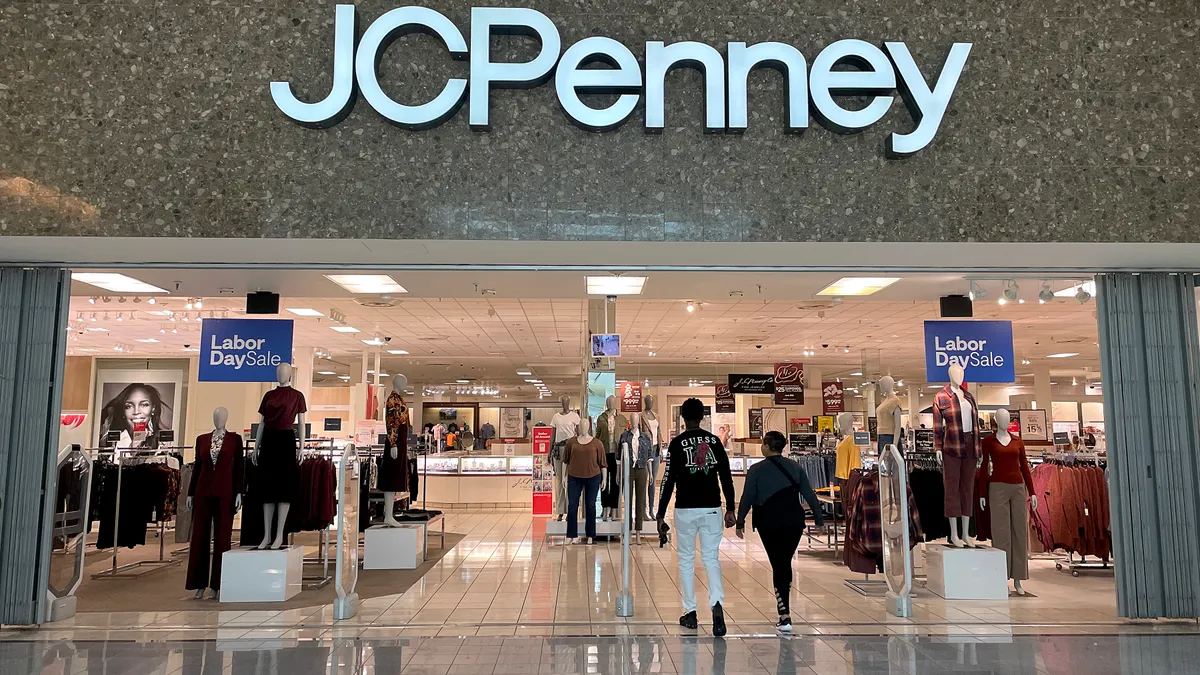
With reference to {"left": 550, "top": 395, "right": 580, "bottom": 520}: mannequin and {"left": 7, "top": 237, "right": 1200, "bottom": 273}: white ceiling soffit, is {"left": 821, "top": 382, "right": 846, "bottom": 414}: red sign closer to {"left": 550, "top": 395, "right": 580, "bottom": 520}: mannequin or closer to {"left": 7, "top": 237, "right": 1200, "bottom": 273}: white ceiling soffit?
{"left": 550, "top": 395, "right": 580, "bottom": 520}: mannequin

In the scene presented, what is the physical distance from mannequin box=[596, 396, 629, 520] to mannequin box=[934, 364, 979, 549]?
4.39m

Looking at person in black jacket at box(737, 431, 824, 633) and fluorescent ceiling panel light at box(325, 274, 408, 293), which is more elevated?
fluorescent ceiling panel light at box(325, 274, 408, 293)

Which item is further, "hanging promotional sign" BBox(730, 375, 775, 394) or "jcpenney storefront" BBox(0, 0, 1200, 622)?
"hanging promotional sign" BBox(730, 375, 775, 394)

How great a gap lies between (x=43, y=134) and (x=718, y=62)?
4.48 meters

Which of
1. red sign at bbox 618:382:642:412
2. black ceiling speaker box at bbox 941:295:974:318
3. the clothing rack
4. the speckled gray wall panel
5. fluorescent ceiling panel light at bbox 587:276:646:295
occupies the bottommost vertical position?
the clothing rack

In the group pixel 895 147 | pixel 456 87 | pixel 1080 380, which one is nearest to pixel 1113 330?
pixel 895 147

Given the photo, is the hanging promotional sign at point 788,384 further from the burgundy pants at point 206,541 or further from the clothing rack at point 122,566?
the burgundy pants at point 206,541

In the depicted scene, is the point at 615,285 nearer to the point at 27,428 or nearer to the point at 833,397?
the point at 27,428

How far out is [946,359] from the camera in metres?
7.47

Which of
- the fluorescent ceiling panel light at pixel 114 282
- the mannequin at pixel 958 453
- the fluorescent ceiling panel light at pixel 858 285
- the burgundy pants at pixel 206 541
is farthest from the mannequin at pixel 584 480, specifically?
the fluorescent ceiling panel light at pixel 114 282

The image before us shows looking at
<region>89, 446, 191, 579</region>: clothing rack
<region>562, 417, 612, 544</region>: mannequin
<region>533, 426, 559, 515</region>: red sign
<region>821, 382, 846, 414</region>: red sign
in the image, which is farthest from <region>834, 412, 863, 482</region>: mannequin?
<region>821, 382, 846, 414</region>: red sign

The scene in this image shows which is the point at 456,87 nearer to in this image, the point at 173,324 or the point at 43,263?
the point at 43,263

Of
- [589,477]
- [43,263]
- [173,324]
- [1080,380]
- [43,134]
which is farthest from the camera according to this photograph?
[1080,380]

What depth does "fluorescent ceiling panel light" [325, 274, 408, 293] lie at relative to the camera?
6.82 metres
